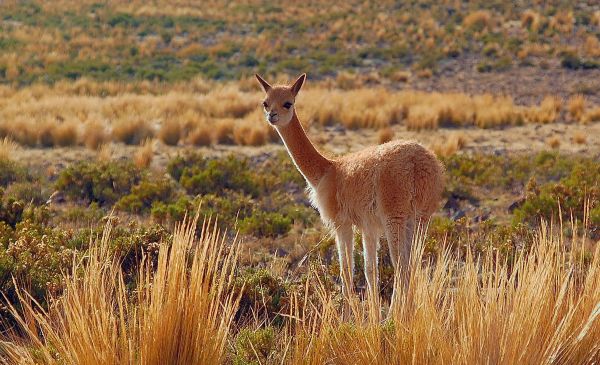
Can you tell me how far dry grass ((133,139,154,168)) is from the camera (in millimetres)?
12491

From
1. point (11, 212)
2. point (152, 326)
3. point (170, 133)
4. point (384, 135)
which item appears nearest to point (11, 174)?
point (11, 212)

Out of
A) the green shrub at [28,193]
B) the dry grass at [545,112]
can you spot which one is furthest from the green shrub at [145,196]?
the dry grass at [545,112]

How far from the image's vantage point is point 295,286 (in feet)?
17.1

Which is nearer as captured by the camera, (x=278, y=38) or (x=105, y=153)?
(x=105, y=153)

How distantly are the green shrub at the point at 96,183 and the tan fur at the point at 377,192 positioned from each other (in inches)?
203

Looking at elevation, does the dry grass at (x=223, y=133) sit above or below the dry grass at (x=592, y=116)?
above

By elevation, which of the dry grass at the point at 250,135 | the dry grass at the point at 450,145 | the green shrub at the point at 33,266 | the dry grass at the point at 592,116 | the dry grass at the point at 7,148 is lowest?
the dry grass at the point at 592,116

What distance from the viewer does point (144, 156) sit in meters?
12.7

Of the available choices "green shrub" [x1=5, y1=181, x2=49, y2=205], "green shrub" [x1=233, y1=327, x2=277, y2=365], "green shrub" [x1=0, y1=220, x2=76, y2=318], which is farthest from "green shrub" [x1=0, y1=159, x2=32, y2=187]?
"green shrub" [x1=233, y1=327, x2=277, y2=365]

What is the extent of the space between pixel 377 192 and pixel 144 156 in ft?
27.1

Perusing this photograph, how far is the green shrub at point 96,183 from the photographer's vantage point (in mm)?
10148

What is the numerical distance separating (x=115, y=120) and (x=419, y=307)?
12982 millimetres

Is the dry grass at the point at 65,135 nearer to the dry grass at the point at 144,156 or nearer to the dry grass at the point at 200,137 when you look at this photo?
the dry grass at the point at 144,156

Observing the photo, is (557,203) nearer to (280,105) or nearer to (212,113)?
(280,105)
